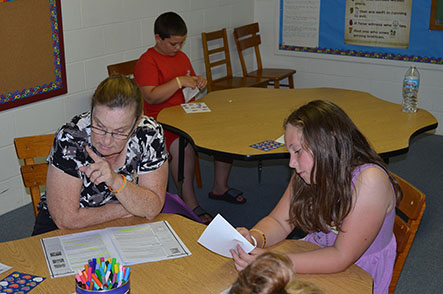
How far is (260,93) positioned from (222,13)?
1.81 meters

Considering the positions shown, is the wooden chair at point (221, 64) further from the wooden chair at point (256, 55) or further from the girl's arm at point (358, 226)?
the girl's arm at point (358, 226)

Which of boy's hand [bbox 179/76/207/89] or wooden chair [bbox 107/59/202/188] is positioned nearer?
boy's hand [bbox 179/76/207/89]

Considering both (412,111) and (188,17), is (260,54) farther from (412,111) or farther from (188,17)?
(412,111)

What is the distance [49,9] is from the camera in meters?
3.71

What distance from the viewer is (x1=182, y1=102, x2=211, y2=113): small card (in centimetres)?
354

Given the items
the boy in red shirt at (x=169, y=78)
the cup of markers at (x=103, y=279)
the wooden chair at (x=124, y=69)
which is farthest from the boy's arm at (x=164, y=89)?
the cup of markers at (x=103, y=279)

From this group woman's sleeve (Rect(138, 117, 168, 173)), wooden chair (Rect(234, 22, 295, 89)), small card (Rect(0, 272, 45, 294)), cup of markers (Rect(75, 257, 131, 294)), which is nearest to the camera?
cup of markers (Rect(75, 257, 131, 294))

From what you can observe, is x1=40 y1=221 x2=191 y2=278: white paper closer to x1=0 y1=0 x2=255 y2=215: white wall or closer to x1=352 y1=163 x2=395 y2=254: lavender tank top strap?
x1=352 y1=163 x2=395 y2=254: lavender tank top strap

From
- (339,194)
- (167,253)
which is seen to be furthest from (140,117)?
(339,194)

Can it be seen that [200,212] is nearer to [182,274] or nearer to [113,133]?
[113,133]

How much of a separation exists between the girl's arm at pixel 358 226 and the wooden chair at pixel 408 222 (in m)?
0.24

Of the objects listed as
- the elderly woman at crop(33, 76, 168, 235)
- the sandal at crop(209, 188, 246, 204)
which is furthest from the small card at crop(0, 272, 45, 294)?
the sandal at crop(209, 188, 246, 204)

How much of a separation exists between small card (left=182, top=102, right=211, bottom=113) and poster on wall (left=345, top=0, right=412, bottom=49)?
2499 mm

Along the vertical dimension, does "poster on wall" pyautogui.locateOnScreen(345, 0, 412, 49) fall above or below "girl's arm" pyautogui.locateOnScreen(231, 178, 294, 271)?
above
